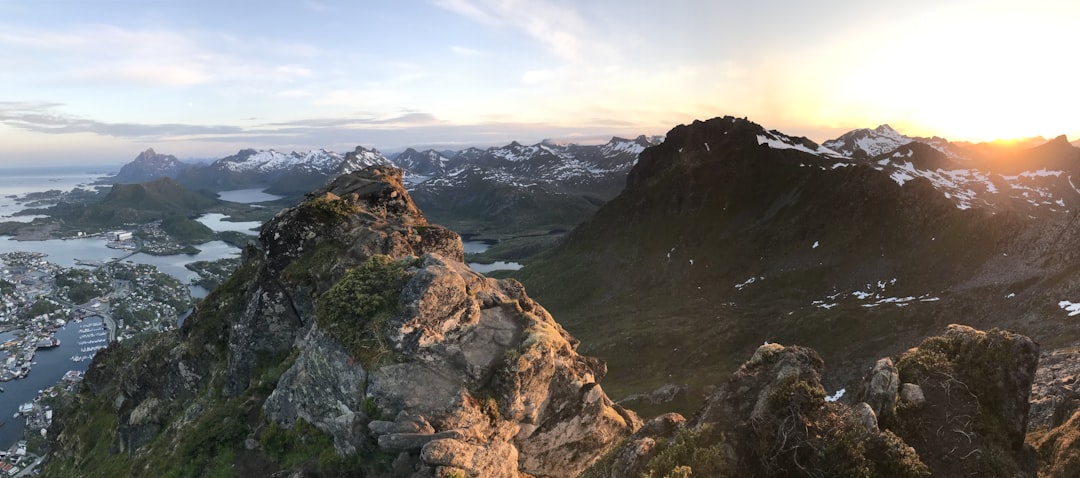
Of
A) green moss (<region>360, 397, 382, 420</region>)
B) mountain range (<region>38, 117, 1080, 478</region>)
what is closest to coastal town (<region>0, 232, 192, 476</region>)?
mountain range (<region>38, 117, 1080, 478</region>)

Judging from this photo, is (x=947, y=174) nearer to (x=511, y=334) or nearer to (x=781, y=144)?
(x=781, y=144)

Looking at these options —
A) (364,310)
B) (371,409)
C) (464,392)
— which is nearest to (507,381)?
(464,392)

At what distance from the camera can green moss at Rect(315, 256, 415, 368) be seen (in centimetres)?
2180

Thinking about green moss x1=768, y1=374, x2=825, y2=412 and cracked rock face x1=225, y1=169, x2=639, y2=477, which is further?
cracked rock face x1=225, y1=169, x2=639, y2=477

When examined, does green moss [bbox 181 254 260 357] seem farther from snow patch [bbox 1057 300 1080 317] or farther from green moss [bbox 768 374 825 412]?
snow patch [bbox 1057 300 1080 317]

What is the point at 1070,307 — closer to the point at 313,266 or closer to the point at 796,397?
the point at 796,397

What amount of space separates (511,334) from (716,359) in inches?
2812

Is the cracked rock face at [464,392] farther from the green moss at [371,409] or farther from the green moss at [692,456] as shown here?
the green moss at [692,456]

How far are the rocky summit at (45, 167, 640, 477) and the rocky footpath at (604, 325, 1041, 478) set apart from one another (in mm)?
6416

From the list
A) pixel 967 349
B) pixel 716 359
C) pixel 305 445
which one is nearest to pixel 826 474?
pixel 967 349

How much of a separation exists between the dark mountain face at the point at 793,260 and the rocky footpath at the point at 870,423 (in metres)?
58.4

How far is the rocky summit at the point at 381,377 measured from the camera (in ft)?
66.8

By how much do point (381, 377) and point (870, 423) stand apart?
19.0 m

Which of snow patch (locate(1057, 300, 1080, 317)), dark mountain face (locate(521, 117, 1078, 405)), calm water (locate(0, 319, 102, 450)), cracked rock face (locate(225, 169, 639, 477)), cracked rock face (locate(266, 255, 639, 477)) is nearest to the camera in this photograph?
cracked rock face (locate(266, 255, 639, 477))
